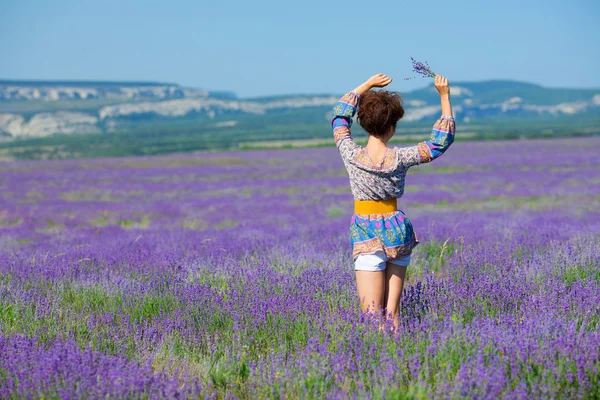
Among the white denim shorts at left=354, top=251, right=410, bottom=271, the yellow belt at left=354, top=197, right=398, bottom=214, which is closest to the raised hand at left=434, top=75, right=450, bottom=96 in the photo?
the yellow belt at left=354, top=197, right=398, bottom=214

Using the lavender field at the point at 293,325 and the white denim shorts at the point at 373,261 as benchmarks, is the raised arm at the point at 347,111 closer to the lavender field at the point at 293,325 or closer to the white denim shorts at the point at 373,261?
the white denim shorts at the point at 373,261

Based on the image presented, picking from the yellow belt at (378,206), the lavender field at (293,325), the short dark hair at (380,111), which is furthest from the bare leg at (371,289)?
the short dark hair at (380,111)

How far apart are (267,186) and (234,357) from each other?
770 inches

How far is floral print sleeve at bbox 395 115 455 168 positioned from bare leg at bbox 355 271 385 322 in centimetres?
62

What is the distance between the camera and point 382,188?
3434 millimetres

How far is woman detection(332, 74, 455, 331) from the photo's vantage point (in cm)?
337

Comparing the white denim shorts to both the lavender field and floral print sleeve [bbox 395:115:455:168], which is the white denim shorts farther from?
floral print sleeve [bbox 395:115:455:168]

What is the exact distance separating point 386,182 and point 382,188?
39 mm

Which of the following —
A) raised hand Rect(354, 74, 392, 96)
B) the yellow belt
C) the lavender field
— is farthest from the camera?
raised hand Rect(354, 74, 392, 96)

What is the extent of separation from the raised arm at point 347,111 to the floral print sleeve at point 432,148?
29cm

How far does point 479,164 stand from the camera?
3116 centimetres

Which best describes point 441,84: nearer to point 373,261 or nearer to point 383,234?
point 383,234

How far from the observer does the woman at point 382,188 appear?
337 centimetres

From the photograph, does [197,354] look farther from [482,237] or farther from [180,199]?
[180,199]
